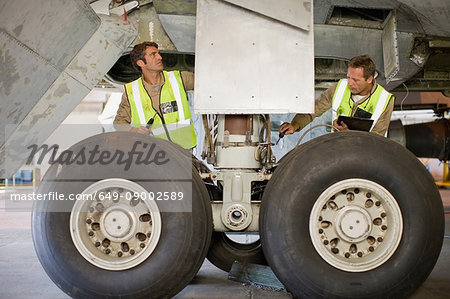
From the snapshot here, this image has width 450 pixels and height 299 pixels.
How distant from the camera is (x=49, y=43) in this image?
2.75 m

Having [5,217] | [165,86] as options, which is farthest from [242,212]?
[5,217]

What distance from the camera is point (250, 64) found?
261 centimetres

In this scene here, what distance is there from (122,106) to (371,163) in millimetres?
1621

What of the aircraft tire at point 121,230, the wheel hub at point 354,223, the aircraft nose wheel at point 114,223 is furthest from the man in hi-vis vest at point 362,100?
the aircraft nose wheel at point 114,223

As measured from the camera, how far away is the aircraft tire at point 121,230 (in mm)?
2268

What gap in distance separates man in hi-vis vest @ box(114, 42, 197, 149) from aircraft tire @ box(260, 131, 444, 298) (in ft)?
3.30

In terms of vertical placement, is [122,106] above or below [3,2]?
below

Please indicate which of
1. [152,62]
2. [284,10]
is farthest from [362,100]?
[152,62]

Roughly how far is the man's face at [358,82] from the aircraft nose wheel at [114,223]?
1.58 m

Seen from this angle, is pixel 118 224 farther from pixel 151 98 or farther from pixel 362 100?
pixel 362 100

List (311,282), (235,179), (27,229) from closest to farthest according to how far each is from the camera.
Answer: (311,282) → (235,179) → (27,229)

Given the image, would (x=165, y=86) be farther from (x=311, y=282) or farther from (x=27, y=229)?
(x=27, y=229)

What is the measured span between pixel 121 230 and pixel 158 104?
1.07 meters

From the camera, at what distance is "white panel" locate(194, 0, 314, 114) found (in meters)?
2.60
